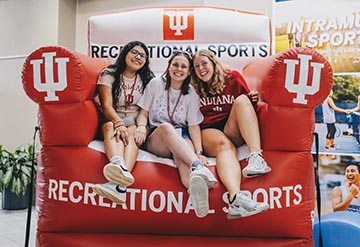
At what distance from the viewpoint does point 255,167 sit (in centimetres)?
140

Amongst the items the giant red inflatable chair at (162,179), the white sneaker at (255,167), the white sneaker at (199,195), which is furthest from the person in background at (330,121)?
the white sneaker at (199,195)

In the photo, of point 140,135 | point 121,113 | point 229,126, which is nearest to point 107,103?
point 121,113

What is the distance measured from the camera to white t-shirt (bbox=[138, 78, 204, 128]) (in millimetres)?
1641

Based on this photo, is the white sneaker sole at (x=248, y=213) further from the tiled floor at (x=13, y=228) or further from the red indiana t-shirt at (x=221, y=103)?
the tiled floor at (x=13, y=228)

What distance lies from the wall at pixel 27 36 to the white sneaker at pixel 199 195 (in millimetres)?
2941

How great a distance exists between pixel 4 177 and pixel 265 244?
255 centimetres

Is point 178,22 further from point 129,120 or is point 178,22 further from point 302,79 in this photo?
point 302,79

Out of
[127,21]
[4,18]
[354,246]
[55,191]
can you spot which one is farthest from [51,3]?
[354,246]

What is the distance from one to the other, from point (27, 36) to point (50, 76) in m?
3.16

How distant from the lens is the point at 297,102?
4.74ft

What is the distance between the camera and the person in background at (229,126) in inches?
54.0

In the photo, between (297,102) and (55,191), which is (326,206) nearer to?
(297,102)

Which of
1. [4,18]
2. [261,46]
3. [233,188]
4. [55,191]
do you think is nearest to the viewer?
[233,188]

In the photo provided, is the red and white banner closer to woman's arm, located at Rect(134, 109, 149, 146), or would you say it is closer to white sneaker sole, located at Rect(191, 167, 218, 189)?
woman's arm, located at Rect(134, 109, 149, 146)
